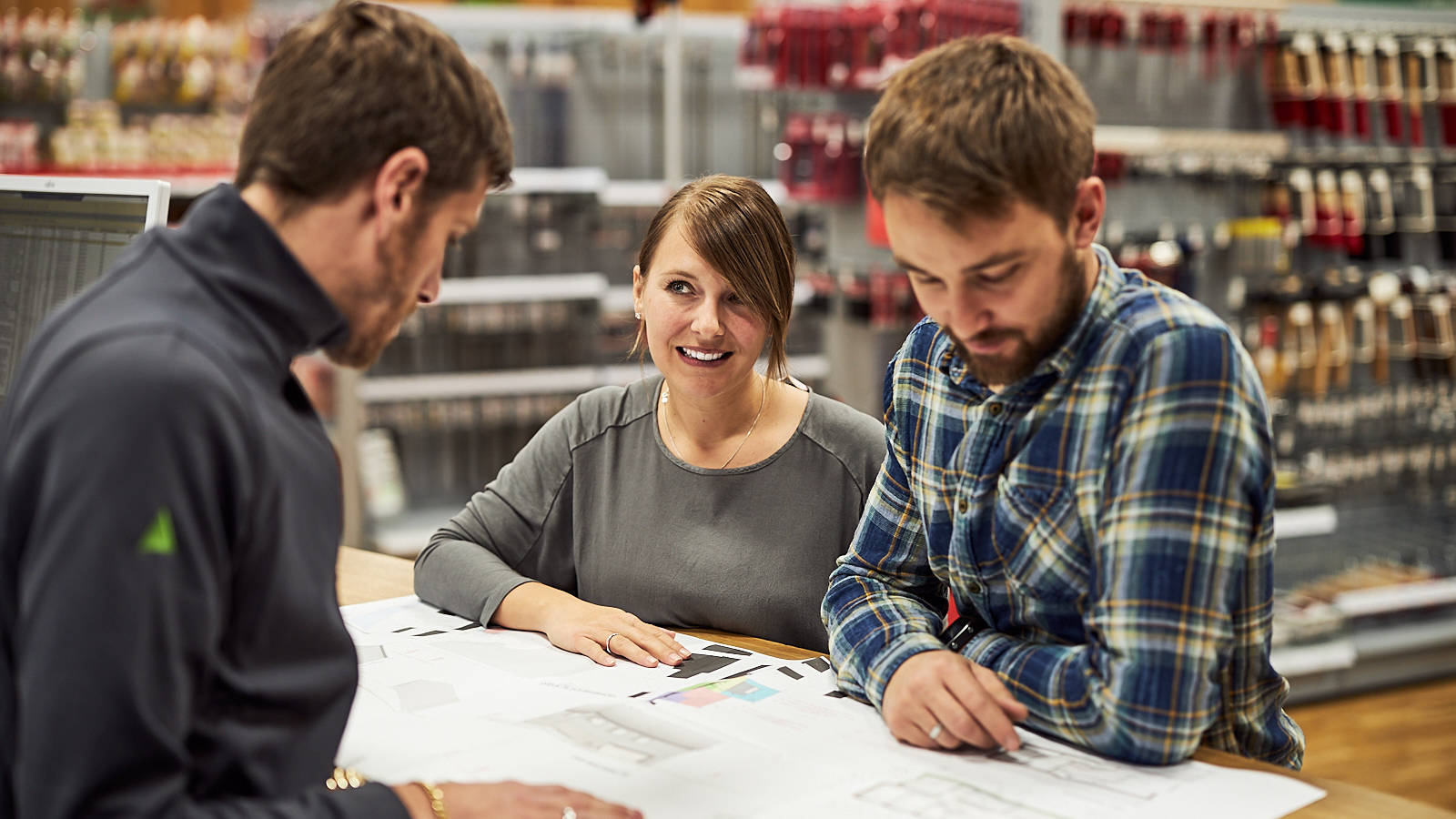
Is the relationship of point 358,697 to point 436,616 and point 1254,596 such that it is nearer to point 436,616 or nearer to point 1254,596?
point 436,616

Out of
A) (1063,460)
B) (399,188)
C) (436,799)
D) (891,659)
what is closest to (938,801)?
(891,659)

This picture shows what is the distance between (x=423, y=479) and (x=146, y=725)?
14.7 ft

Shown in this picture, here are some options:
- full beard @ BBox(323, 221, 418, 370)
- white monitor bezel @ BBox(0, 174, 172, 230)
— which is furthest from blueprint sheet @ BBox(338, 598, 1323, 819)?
white monitor bezel @ BBox(0, 174, 172, 230)

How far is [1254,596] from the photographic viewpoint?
1.40m

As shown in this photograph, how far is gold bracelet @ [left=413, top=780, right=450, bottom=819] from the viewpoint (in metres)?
1.12

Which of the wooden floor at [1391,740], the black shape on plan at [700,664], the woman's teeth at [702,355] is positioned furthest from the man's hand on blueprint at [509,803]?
the wooden floor at [1391,740]

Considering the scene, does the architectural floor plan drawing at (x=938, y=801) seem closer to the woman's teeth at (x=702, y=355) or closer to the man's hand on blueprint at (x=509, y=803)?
the man's hand on blueprint at (x=509, y=803)

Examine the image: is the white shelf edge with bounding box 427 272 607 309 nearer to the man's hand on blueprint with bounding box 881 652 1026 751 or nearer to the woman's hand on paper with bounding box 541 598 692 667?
the woman's hand on paper with bounding box 541 598 692 667

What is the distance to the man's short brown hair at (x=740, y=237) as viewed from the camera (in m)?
2.06

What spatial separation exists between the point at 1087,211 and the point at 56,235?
1.27m

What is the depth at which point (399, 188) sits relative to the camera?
109 cm

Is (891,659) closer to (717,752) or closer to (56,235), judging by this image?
(717,752)

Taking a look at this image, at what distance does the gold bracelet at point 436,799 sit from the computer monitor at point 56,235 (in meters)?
0.83

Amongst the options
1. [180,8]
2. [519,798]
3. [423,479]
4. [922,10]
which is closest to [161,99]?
[180,8]
